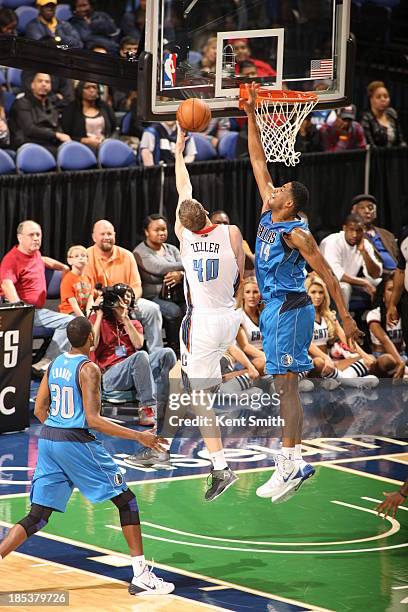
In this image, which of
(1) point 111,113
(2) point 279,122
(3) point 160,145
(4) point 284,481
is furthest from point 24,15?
(4) point 284,481

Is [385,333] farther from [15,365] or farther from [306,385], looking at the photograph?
[15,365]

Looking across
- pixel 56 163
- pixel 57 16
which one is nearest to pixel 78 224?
pixel 56 163

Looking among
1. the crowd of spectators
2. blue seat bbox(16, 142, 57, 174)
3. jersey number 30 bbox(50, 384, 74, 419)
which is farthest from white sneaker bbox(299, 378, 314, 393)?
jersey number 30 bbox(50, 384, 74, 419)

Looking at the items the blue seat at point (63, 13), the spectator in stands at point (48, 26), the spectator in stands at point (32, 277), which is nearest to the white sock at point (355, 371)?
the spectator in stands at point (32, 277)

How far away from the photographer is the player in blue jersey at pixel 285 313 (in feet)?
25.8

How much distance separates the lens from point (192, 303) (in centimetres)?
841

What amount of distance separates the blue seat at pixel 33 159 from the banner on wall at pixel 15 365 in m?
2.48

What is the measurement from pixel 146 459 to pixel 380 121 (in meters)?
7.96

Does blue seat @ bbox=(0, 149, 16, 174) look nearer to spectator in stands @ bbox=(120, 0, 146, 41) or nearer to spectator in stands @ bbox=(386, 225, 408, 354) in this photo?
spectator in stands @ bbox=(386, 225, 408, 354)

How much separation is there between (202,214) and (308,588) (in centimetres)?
257

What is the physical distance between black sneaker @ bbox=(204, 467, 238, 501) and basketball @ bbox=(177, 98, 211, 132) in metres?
2.32

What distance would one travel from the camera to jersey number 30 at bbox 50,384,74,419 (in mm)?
6762

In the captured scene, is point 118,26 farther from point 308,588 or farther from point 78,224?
point 308,588

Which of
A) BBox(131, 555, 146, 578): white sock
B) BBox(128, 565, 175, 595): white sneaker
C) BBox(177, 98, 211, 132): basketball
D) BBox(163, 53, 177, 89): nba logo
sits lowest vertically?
BBox(128, 565, 175, 595): white sneaker
